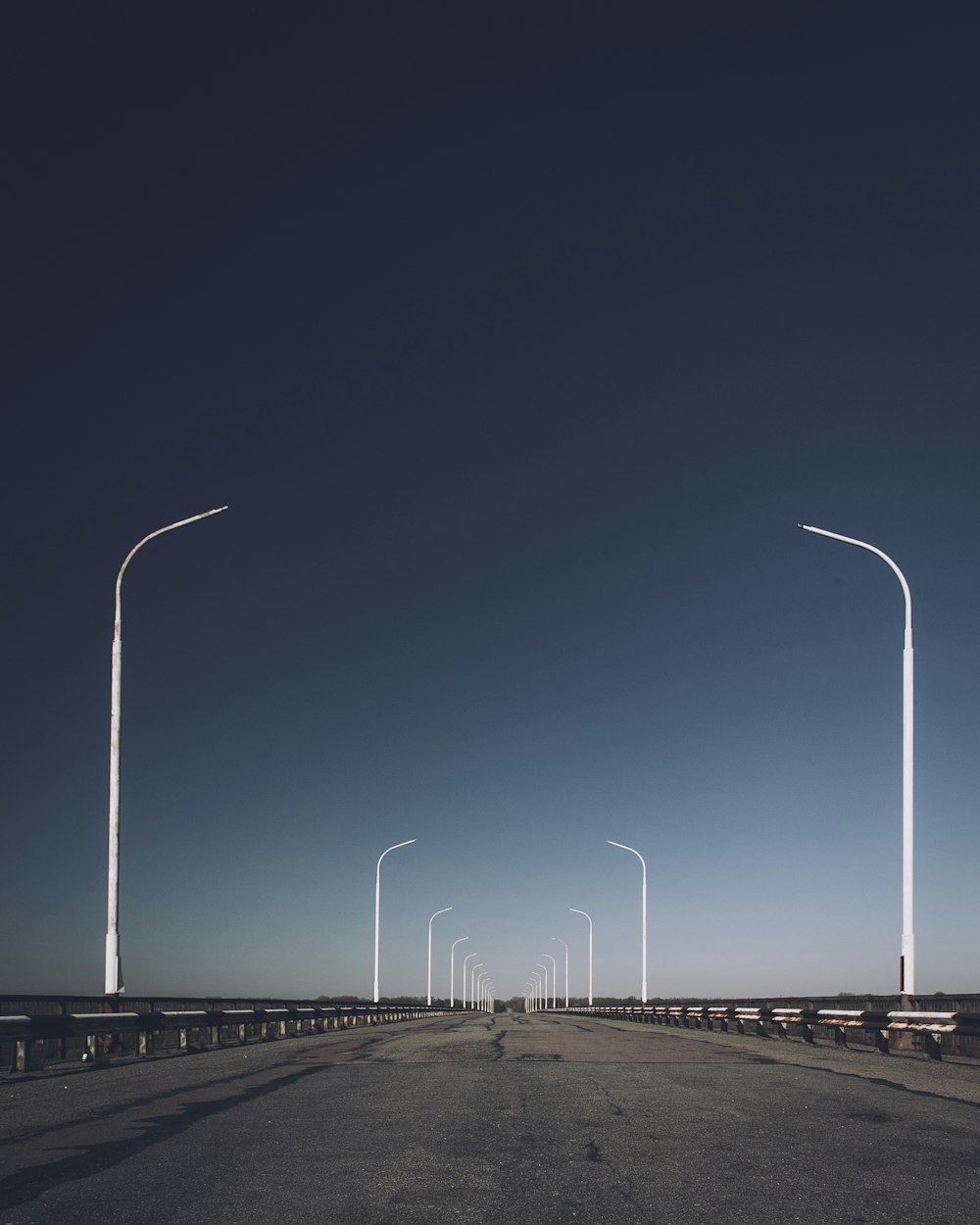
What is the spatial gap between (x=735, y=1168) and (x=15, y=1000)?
1258 centimetres

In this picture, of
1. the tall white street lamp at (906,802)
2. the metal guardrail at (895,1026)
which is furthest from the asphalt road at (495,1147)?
the tall white street lamp at (906,802)

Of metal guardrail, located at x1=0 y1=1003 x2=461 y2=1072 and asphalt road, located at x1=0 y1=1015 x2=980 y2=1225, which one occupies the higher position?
asphalt road, located at x1=0 y1=1015 x2=980 y2=1225

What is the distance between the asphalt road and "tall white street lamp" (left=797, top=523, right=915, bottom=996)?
9341 millimetres

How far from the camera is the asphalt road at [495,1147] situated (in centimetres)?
573

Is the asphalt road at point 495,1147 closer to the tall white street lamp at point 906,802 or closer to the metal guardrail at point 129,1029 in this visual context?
the metal guardrail at point 129,1029

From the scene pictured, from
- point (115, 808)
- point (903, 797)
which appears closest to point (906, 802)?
point (903, 797)

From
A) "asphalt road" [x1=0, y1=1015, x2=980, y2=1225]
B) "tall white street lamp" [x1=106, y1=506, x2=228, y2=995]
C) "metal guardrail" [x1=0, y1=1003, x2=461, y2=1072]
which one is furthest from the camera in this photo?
"tall white street lamp" [x1=106, y1=506, x2=228, y2=995]

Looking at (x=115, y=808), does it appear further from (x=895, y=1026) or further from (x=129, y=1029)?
(x=895, y=1026)

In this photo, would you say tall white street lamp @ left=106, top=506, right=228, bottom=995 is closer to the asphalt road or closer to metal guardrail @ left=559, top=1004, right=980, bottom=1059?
the asphalt road

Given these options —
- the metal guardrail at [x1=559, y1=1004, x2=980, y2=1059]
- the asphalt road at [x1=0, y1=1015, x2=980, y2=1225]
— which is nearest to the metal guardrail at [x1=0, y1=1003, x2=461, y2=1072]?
the asphalt road at [x1=0, y1=1015, x2=980, y2=1225]

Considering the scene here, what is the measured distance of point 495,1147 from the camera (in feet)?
24.7

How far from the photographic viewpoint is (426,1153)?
7.29m

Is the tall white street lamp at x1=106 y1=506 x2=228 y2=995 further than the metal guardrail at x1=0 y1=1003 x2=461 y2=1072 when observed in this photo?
Yes

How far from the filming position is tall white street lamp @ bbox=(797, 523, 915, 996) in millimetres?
22203
